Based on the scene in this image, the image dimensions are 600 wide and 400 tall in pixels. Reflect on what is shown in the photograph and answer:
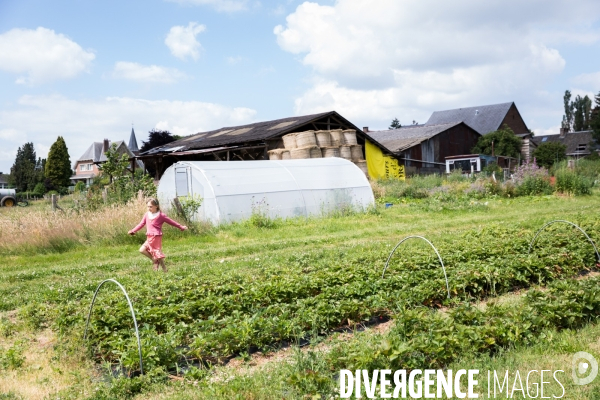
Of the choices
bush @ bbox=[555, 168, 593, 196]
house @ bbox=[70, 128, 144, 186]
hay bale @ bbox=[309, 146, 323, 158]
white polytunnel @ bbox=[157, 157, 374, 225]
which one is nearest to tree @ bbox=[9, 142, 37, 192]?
house @ bbox=[70, 128, 144, 186]

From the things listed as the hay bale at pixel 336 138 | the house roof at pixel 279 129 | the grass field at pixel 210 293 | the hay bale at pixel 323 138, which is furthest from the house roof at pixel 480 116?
the grass field at pixel 210 293

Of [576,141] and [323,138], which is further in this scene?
[576,141]

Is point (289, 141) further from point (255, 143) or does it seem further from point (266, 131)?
point (266, 131)

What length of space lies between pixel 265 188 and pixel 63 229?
19.7ft

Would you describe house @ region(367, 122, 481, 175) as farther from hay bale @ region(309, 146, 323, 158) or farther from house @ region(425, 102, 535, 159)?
house @ region(425, 102, 535, 159)

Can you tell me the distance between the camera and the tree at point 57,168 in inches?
2431

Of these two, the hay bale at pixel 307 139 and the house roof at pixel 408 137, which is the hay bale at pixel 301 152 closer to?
the hay bale at pixel 307 139

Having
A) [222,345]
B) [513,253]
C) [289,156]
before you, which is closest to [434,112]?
[289,156]

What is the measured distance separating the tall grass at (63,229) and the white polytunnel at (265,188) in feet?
5.64

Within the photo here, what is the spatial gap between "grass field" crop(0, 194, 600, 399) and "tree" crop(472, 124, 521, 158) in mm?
27999

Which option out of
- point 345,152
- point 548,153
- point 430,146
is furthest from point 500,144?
point 345,152

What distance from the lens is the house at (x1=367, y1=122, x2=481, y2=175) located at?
115 feet

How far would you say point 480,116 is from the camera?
193 ft

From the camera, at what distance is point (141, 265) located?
998 cm
